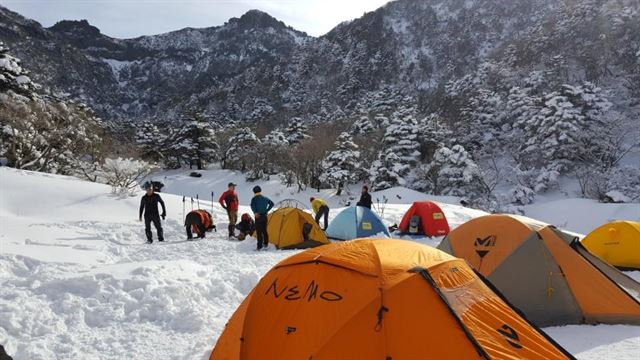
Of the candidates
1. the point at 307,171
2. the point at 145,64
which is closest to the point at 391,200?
the point at 307,171

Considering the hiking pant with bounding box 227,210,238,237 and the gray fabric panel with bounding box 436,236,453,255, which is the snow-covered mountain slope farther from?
the gray fabric panel with bounding box 436,236,453,255

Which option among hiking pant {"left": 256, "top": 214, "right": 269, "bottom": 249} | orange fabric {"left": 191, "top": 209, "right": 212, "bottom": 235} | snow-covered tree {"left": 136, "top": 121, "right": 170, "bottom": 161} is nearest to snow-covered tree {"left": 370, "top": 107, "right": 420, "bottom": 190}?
orange fabric {"left": 191, "top": 209, "right": 212, "bottom": 235}

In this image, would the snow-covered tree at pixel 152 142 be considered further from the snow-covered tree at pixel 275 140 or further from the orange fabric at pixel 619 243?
the orange fabric at pixel 619 243

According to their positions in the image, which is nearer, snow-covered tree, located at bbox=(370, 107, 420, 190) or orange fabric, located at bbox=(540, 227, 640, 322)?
orange fabric, located at bbox=(540, 227, 640, 322)

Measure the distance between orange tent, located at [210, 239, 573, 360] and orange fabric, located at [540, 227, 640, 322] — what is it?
2.19 meters

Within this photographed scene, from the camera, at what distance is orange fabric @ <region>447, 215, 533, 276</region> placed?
6340 mm

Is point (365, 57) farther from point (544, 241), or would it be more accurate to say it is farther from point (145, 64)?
point (145, 64)

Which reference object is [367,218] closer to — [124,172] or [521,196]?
[124,172]

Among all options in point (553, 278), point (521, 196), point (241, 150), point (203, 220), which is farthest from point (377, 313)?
point (241, 150)

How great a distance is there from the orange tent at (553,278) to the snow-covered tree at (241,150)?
33.1 m

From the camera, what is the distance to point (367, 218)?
41.3 ft

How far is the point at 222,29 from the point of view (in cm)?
13775

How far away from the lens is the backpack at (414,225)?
42.9 feet

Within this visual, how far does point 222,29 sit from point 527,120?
122019 mm
